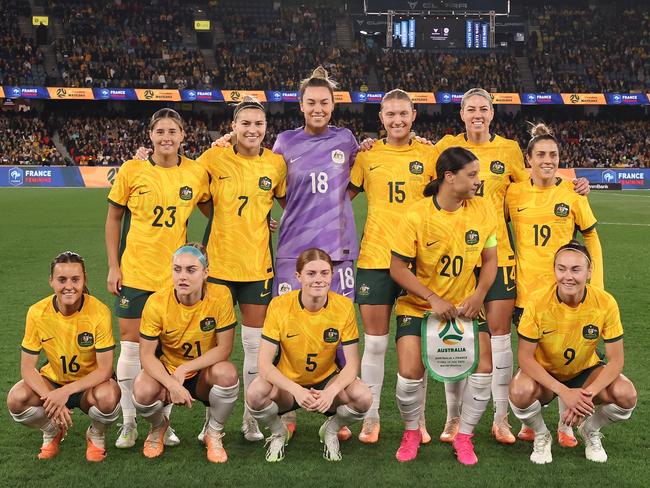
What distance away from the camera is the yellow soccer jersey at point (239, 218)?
4.18m

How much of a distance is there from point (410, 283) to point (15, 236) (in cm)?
1143

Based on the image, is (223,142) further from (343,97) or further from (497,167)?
(343,97)

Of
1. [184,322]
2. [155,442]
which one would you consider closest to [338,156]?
[184,322]

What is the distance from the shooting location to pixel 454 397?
4.12 meters

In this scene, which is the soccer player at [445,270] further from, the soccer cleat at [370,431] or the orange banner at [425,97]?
the orange banner at [425,97]

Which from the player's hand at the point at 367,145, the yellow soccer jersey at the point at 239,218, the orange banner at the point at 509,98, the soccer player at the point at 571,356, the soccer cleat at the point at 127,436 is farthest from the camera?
the orange banner at the point at 509,98

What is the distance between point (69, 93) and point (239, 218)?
31445 millimetres

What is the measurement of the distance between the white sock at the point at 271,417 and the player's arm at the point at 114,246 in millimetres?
1109

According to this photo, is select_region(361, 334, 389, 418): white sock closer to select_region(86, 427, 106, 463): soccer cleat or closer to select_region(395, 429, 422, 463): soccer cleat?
select_region(395, 429, 422, 463): soccer cleat

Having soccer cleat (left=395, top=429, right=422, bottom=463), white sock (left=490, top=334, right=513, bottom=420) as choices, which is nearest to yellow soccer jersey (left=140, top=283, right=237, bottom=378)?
soccer cleat (left=395, top=429, right=422, bottom=463)

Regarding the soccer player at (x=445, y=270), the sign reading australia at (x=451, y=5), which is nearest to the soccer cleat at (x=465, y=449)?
the soccer player at (x=445, y=270)

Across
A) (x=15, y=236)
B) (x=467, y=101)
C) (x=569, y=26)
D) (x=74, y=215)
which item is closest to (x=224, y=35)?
(x=569, y=26)

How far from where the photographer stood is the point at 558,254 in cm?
362

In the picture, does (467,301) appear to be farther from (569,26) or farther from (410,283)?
(569,26)
